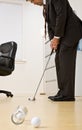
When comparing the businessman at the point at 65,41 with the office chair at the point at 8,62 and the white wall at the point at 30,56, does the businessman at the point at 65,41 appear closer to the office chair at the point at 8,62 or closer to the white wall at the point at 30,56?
the office chair at the point at 8,62

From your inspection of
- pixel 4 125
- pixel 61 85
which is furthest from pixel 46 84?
pixel 4 125

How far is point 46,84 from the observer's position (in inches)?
202

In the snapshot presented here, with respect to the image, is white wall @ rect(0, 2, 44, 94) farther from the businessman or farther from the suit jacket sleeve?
the suit jacket sleeve

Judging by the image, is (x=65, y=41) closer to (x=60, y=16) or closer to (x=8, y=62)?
(x=60, y=16)

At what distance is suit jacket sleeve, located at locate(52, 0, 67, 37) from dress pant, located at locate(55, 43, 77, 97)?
0.52ft

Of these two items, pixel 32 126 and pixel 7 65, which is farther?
pixel 7 65

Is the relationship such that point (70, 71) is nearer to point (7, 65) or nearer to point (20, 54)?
point (7, 65)

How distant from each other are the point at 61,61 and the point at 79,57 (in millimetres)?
1167

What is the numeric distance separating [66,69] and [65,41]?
12.0 inches

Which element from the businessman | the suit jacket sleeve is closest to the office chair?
the businessman

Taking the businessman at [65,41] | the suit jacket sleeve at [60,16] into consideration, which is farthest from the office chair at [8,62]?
the suit jacket sleeve at [60,16]

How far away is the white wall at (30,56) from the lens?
5688mm

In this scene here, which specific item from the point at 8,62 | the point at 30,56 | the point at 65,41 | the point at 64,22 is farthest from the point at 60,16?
the point at 30,56

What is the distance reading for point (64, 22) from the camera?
2834 mm
